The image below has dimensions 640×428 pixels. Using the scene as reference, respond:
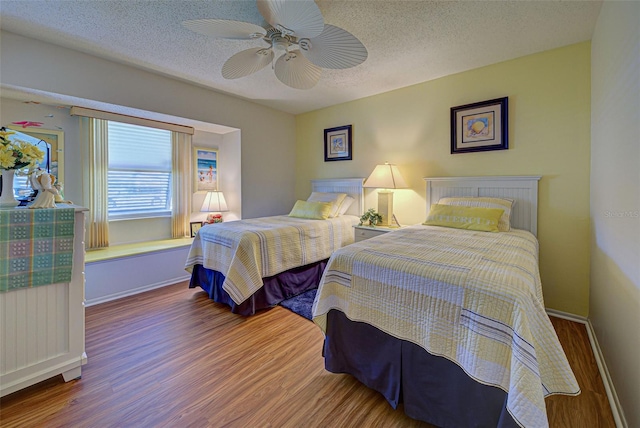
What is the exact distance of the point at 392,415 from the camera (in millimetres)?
1444

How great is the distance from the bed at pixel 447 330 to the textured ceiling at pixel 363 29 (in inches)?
67.0

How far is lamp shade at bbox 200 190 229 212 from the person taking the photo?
392cm

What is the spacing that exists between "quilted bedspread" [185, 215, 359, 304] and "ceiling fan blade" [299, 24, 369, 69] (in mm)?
1619

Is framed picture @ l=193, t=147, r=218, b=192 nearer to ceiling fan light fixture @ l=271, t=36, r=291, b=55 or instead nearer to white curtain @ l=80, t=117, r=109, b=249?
white curtain @ l=80, t=117, r=109, b=249

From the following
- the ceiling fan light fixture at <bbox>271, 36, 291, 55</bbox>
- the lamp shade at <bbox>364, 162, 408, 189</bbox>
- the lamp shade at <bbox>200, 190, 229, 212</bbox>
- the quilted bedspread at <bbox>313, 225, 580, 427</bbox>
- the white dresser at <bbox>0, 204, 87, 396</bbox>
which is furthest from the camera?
the lamp shade at <bbox>200, 190, 229, 212</bbox>

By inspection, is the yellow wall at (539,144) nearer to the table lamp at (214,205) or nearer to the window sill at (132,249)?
the table lamp at (214,205)

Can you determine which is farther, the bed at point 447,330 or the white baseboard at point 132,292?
the white baseboard at point 132,292

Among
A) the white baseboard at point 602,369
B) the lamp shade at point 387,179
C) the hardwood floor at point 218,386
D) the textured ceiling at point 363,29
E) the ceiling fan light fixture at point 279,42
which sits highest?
the textured ceiling at point 363,29

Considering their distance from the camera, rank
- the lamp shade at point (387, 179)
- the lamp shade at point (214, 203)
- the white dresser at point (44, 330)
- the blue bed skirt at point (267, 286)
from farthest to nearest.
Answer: the lamp shade at point (214, 203) → the lamp shade at point (387, 179) → the blue bed skirt at point (267, 286) → the white dresser at point (44, 330)

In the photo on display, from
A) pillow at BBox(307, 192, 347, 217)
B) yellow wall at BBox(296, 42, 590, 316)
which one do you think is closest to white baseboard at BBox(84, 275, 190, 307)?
pillow at BBox(307, 192, 347, 217)

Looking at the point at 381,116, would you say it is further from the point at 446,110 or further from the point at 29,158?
the point at 29,158

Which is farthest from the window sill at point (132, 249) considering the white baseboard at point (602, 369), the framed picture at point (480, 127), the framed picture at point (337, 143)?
the white baseboard at point (602, 369)

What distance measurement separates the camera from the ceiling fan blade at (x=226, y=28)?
1541mm

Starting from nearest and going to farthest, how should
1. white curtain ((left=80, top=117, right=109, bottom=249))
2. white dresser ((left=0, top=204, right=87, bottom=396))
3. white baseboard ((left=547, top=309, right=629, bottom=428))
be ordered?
white baseboard ((left=547, top=309, right=629, bottom=428)) < white dresser ((left=0, top=204, right=87, bottom=396)) < white curtain ((left=80, top=117, right=109, bottom=249))
